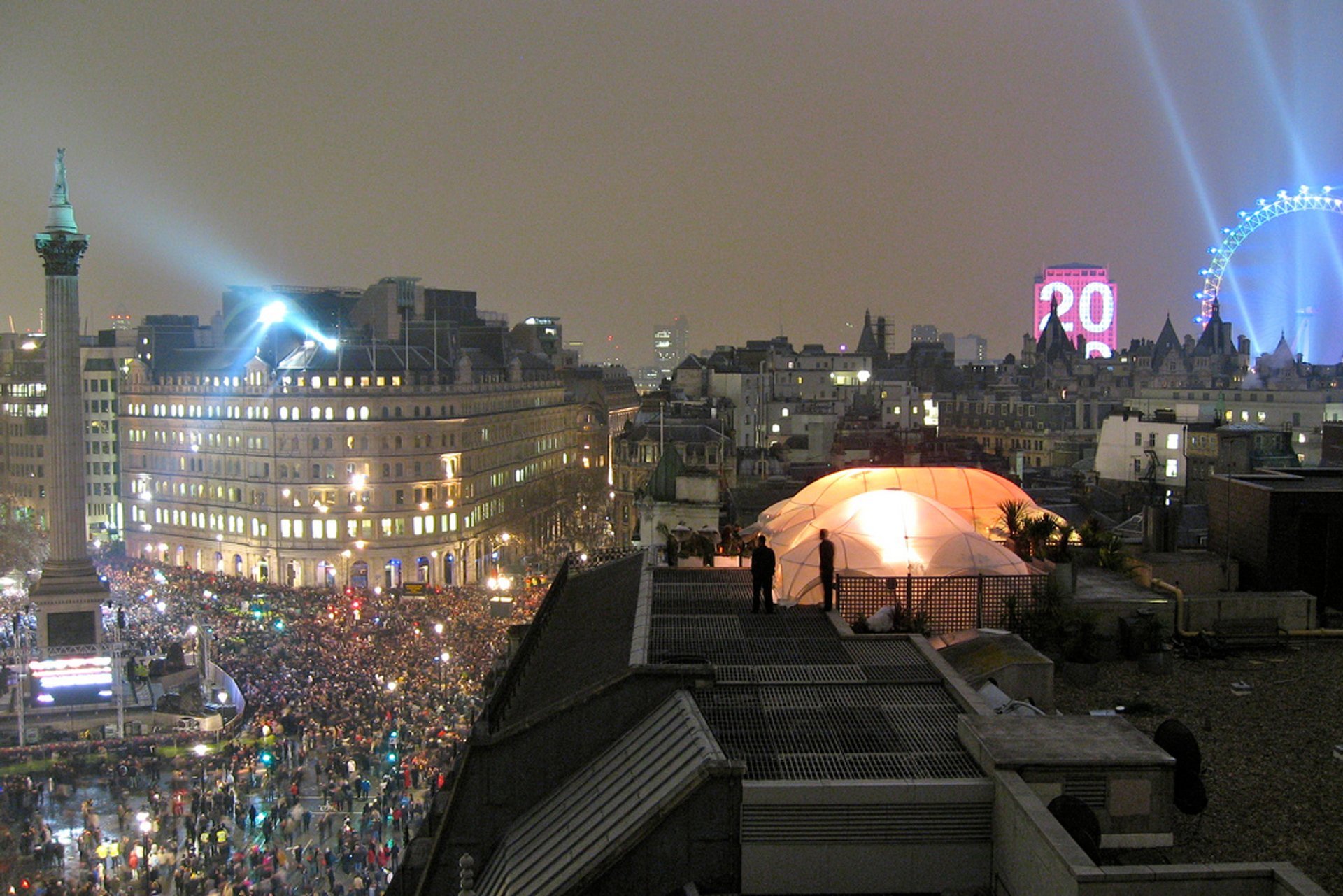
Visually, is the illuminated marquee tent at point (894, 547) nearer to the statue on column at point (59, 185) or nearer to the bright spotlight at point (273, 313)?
the statue on column at point (59, 185)

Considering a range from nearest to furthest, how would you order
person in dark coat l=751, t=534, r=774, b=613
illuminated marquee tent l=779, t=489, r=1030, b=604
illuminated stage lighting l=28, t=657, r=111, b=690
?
person in dark coat l=751, t=534, r=774, b=613 < illuminated marquee tent l=779, t=489, r=1030, b=604 < illuminated stage lighting l=28, t=657, r=111, b=690

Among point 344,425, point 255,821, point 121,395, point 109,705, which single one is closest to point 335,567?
point 344,425

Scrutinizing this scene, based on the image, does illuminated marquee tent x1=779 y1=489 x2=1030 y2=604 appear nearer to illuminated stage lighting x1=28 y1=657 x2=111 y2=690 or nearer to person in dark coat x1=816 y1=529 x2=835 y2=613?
person in dark coat x1=816 y1=529 x2=835 y2=613

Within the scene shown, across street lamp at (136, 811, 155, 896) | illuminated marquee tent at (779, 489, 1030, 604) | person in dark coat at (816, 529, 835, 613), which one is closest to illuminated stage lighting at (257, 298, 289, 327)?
Result: street lamp at (136, 811, 155, 896)

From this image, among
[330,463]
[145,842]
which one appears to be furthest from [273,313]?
[145,842]

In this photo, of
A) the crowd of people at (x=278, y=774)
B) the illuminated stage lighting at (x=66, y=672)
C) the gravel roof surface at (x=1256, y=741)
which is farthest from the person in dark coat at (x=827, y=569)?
the illuminated stage lighting at (x=66, y=672)
